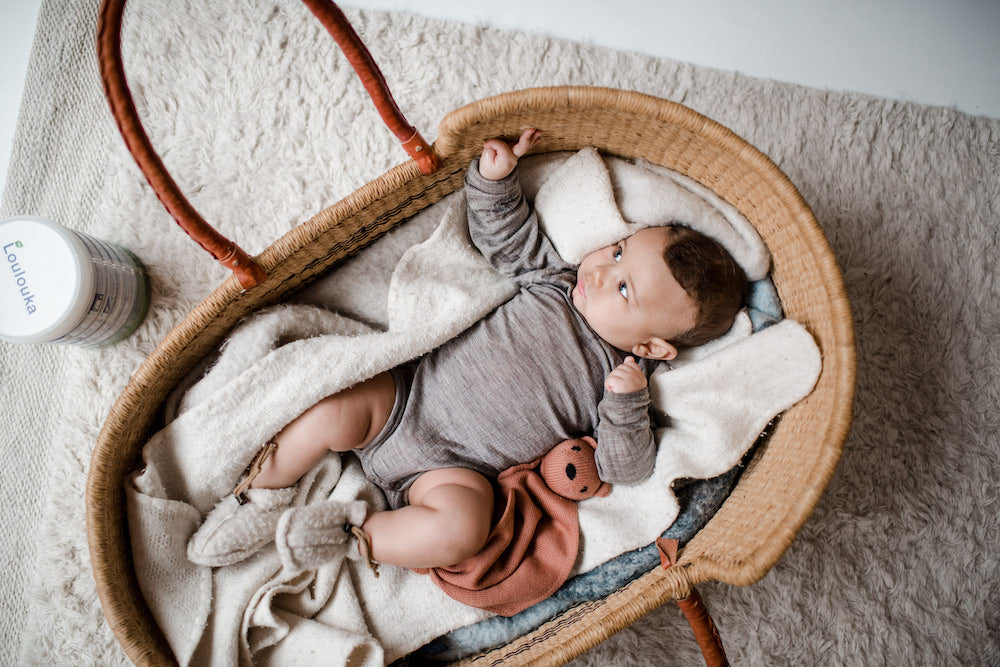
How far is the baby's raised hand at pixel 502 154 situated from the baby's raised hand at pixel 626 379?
396mm

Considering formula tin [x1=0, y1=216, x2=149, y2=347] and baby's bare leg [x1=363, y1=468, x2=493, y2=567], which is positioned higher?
formula tin [x1=0, y1=216, x2=149, y2=347]

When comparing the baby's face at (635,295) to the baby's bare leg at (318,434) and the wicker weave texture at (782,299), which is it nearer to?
the wicker weave texture at (782,299)

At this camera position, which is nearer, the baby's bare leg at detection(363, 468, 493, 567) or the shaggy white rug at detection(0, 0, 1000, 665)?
the baby's bare leg at detection(363, 468, 493, 567)

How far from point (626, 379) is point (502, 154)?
438mm

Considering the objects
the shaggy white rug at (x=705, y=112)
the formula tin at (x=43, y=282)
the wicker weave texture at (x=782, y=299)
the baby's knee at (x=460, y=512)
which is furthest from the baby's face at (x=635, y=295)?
the formula tin at (x=43, y=282)

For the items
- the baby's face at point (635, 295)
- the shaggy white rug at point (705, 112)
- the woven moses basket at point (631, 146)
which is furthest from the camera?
the shaggy white rug at point (705, 112)

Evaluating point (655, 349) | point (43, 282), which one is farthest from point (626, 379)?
point (43, 282)

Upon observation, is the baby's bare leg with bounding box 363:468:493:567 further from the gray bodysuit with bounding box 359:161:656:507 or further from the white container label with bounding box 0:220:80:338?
the white container label with bounding box 0:220:80:338

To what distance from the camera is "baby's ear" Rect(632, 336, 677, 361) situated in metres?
1.05

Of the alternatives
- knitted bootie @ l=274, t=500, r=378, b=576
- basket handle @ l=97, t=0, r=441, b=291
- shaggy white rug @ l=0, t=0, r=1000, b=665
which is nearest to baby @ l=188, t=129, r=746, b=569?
knitted bootie @ l=274, t=500, r=378, b=576

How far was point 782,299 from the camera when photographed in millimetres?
1085

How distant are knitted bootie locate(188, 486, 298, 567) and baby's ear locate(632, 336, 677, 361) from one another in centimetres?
67

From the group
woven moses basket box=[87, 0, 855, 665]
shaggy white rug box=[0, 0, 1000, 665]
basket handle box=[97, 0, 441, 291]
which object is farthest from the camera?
shaggy white rug box=[0, 0, 1000, 665]

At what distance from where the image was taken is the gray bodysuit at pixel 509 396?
1043mm
